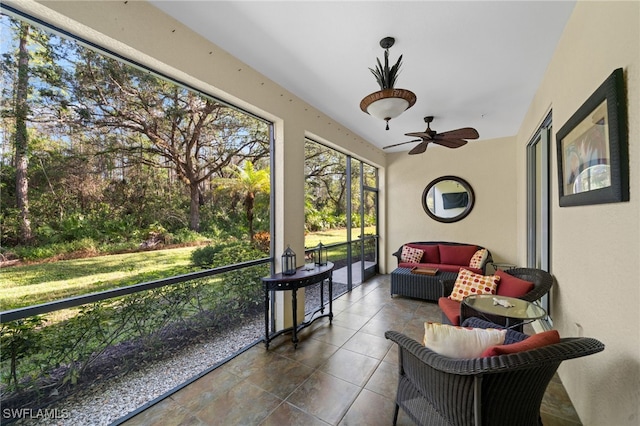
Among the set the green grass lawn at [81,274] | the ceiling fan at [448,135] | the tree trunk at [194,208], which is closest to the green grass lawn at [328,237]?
the tree trunk at [194,208]

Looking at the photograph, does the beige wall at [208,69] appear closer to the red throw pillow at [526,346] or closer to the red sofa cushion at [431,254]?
the red throw pillow at [526,346]

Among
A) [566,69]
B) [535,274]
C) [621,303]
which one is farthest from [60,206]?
[535,274]

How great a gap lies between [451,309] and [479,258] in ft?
8.08

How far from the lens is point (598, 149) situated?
1430mm

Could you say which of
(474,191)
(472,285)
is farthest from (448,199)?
(472,285)

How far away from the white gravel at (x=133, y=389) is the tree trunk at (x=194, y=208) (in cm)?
117

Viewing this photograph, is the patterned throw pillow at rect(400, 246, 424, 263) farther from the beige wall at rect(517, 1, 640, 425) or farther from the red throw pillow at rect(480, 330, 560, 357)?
the red throw pillow at rect(480, 330, 560, 357)

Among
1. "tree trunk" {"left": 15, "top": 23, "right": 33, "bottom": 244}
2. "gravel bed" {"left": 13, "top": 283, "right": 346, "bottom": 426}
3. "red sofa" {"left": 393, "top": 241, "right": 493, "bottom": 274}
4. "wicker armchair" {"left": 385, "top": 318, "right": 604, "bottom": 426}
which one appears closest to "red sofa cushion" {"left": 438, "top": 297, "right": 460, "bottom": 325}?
"wicker armchair" {"left": 385, "top": 318, "right": 604, "bottom": 426}

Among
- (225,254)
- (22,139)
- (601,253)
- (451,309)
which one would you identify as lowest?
(451,309)

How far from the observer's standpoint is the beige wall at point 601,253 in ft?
3.78

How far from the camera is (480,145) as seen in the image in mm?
5160

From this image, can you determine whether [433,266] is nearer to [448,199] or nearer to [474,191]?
[448,199]

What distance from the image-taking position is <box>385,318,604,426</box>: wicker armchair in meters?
1.14

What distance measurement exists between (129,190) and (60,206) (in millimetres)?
405
